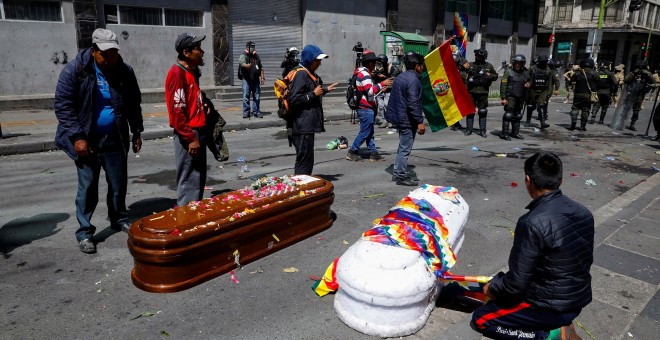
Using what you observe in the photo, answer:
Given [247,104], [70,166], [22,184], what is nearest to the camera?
[22,184]

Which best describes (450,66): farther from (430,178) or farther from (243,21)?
(243,21)

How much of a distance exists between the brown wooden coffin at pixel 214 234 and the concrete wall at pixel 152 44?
13.0 m

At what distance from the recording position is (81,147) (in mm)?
4164

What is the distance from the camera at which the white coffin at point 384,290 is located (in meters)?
3.04

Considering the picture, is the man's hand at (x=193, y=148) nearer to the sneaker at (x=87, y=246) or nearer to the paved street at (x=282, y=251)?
the paved street at (x=282, y=251)

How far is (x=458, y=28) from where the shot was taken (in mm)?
27828

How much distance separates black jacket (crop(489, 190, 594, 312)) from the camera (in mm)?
2707

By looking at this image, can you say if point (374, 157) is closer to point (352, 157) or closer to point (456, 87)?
point (352, 157)

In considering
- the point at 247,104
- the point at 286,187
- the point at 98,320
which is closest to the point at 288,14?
the point at 247,104

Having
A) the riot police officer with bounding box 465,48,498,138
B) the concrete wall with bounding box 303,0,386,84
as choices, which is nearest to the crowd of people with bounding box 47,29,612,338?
the riot police officer with bounding box 465,48,498,138

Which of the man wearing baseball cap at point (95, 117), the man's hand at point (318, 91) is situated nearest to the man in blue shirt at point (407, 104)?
the man's hand at point (318, 91)

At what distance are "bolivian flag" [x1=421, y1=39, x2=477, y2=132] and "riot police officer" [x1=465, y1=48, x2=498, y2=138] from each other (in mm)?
3975

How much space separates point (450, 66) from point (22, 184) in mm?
6907

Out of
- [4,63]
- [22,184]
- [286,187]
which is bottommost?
[22,184]
